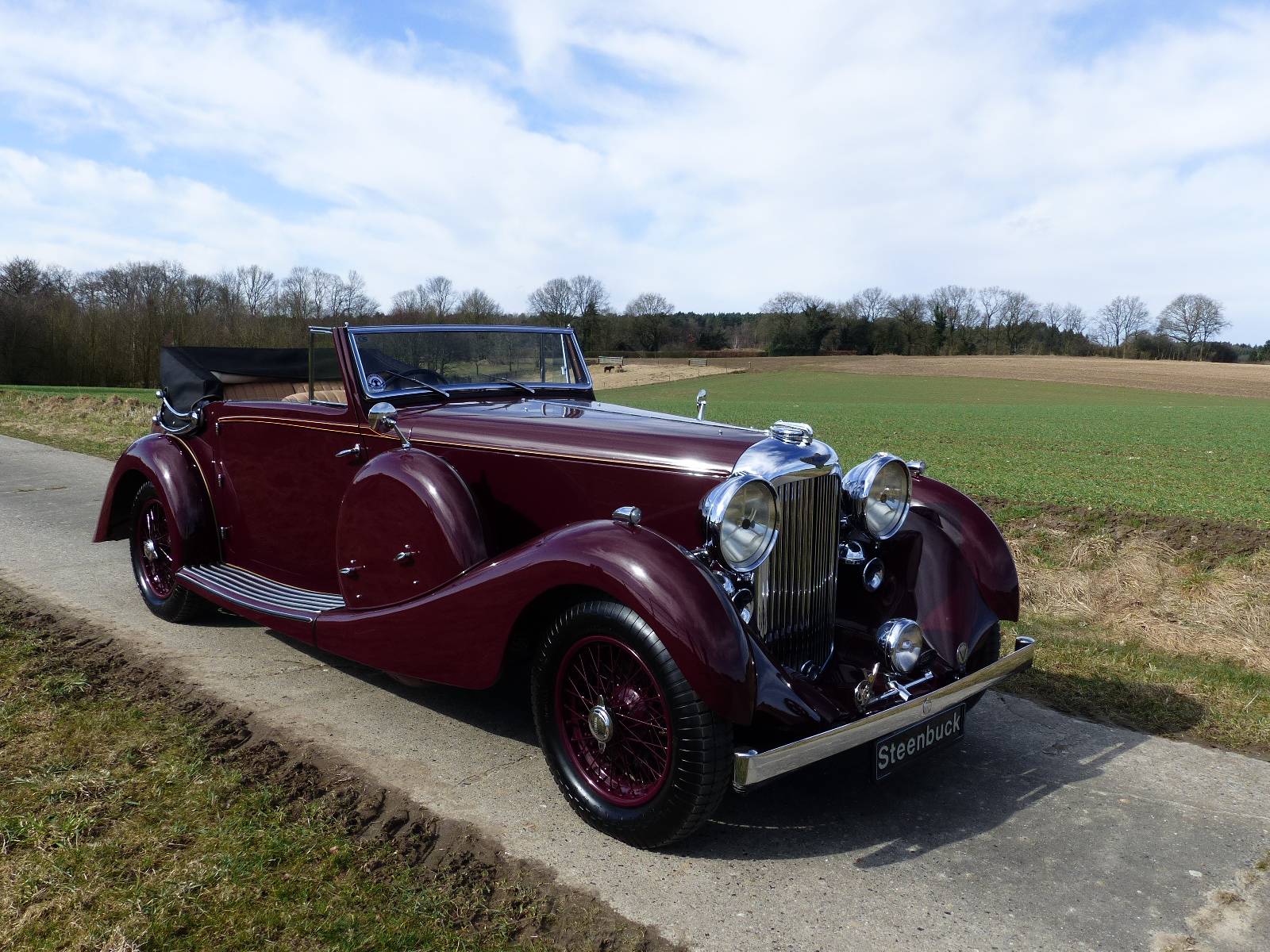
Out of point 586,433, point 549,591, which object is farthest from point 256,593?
point 549,591

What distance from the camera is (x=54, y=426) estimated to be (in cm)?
1775

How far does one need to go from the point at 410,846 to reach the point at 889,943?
1.49 meters

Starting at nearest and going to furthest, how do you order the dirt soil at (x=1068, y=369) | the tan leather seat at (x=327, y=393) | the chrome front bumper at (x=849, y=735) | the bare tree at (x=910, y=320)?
the chrome front bumper at (x=849, y=735), the tan leather seat at (x=327, y=393), the dirt soil at (x=1068, y=369), the bare tree at (x=910, y=320)

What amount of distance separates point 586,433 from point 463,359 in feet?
4.18

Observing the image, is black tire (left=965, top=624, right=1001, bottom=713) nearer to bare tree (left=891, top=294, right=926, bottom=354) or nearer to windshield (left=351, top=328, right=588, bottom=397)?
windshield (left=351, top=328, right=588, bottom=397)

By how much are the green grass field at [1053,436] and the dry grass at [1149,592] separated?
1.64 meters

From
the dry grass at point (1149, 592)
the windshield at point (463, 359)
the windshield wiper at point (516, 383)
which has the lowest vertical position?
the dry grass at point (1149, 592)

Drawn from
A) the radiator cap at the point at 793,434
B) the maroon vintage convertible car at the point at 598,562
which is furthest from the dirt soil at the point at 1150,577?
the radiator cap at the point at 793,434

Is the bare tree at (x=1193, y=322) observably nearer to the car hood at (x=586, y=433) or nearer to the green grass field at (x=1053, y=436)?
the green grass field at (x=1053, y=436)

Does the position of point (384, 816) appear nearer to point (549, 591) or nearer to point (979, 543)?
point (549, 591)

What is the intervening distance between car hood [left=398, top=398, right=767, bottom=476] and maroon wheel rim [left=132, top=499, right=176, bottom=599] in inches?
86.1

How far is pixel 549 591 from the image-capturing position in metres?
3.24

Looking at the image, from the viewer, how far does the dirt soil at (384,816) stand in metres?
2.61

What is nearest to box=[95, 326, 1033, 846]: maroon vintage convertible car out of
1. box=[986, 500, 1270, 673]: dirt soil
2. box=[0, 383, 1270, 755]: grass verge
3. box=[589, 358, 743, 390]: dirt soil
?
box=[0, 383, 1270, 755]: grass verge
